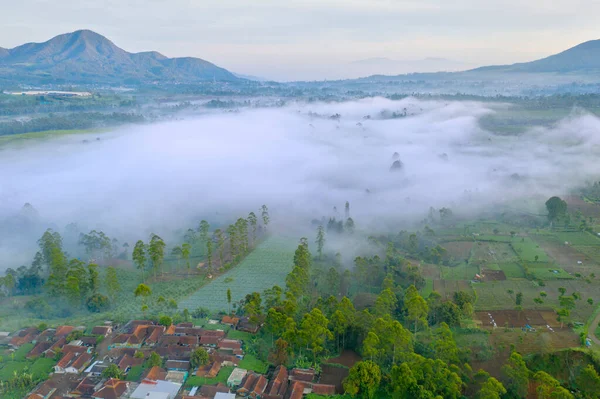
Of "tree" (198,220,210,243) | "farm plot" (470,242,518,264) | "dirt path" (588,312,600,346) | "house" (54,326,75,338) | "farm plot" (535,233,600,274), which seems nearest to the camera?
"dirt path" (588,312,600,346)

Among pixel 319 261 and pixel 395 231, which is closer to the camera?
pixel 319 261

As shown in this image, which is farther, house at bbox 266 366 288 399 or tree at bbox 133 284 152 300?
tree at bbox 133 284 152 300

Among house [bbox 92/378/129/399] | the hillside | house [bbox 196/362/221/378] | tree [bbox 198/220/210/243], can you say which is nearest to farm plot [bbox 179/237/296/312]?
tree [bbox 198/220/210/243]

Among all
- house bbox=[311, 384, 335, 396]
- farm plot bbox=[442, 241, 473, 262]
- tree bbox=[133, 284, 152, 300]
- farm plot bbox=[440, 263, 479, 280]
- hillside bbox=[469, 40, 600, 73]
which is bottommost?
house bbox=[311, 384, 335, 396]

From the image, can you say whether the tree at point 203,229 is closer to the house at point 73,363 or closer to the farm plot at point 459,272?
the house at point 73,363

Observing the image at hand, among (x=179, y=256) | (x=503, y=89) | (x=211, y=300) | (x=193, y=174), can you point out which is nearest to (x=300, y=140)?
(x=193, y=174)

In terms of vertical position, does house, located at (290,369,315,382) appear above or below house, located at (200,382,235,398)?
below

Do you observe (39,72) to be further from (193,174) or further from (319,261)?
(319,261)

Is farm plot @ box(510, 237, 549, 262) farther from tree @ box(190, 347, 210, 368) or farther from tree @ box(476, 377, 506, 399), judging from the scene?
tree @ box(190, 347, 210, 368)
